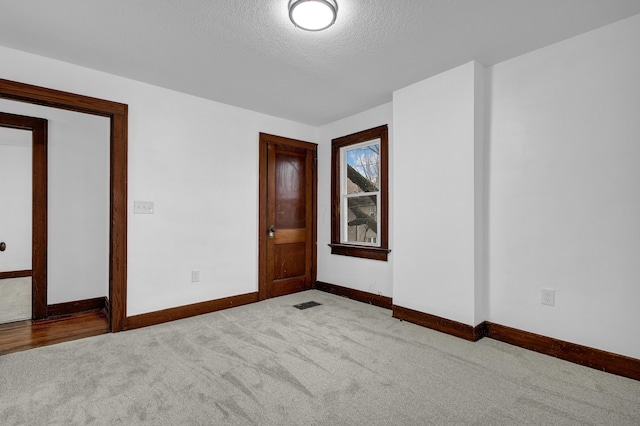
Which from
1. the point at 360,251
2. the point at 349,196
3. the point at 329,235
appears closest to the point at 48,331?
the point at 329,235

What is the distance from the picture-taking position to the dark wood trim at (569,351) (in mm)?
2176

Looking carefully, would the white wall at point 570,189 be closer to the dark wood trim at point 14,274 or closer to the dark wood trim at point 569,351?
the dark wood trim at point 569,351

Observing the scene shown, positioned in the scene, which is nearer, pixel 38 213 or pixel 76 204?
pixel 38 213

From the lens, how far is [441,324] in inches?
119

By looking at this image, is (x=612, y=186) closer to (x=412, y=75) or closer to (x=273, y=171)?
(x=412, y=75)

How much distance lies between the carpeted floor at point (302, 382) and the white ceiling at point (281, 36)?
8.34 ft

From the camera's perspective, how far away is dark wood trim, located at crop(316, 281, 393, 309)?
12.6 ft

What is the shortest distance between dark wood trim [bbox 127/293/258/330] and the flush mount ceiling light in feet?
10.1

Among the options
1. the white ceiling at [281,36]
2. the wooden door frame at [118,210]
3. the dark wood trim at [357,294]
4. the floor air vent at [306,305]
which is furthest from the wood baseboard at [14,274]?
the dark wood trim at [357,294]

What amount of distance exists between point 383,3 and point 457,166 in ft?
5.19

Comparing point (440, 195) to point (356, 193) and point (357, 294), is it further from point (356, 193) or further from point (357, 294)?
point (357, 294)

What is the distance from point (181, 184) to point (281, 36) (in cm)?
200

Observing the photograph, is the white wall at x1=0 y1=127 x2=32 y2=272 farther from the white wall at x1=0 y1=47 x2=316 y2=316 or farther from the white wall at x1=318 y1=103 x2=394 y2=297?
the white wall at x1=318 y1=103 x2=394 y2=297

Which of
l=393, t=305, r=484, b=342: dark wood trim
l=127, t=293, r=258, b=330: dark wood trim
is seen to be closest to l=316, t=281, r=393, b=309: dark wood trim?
l=393, t=305, r=484, b=342: dark wood trim
